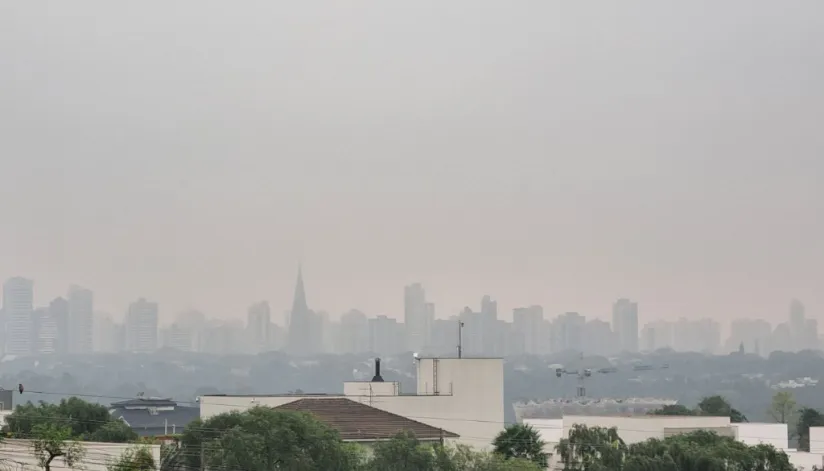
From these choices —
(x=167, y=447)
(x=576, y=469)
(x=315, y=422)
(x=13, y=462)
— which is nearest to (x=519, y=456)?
(x=576, y=469)

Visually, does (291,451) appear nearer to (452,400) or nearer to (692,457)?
(692,457)

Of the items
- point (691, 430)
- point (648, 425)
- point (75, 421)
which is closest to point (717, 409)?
point (648, 425)

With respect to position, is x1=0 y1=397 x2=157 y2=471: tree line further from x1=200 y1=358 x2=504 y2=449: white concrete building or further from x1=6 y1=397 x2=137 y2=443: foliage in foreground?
x1=200 y1=358 x2=504 y2=449: white concrete building

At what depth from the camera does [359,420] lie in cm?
6388

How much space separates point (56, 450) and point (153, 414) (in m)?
91.6

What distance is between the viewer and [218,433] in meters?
51.8

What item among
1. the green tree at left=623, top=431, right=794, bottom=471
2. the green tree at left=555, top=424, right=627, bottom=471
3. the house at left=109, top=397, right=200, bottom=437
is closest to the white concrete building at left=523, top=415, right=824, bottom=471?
the green tree at left=555, top=424, right=627, bottom=471

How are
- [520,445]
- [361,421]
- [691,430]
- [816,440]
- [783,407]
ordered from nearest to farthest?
[361,421] < [520,445] < [691,430] < [816,440] < [783,407]

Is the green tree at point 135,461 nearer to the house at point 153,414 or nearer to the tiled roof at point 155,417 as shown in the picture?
the house at point 153,414

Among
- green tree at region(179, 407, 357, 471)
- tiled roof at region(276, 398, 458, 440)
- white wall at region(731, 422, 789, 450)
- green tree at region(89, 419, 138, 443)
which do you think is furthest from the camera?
white wall at region(731, 422, 789, 450)

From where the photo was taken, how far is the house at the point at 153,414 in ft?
399

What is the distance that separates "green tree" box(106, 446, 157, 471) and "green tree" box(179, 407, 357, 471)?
12.1 ft

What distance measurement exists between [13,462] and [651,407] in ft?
468

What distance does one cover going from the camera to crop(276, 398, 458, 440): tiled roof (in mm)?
60250
